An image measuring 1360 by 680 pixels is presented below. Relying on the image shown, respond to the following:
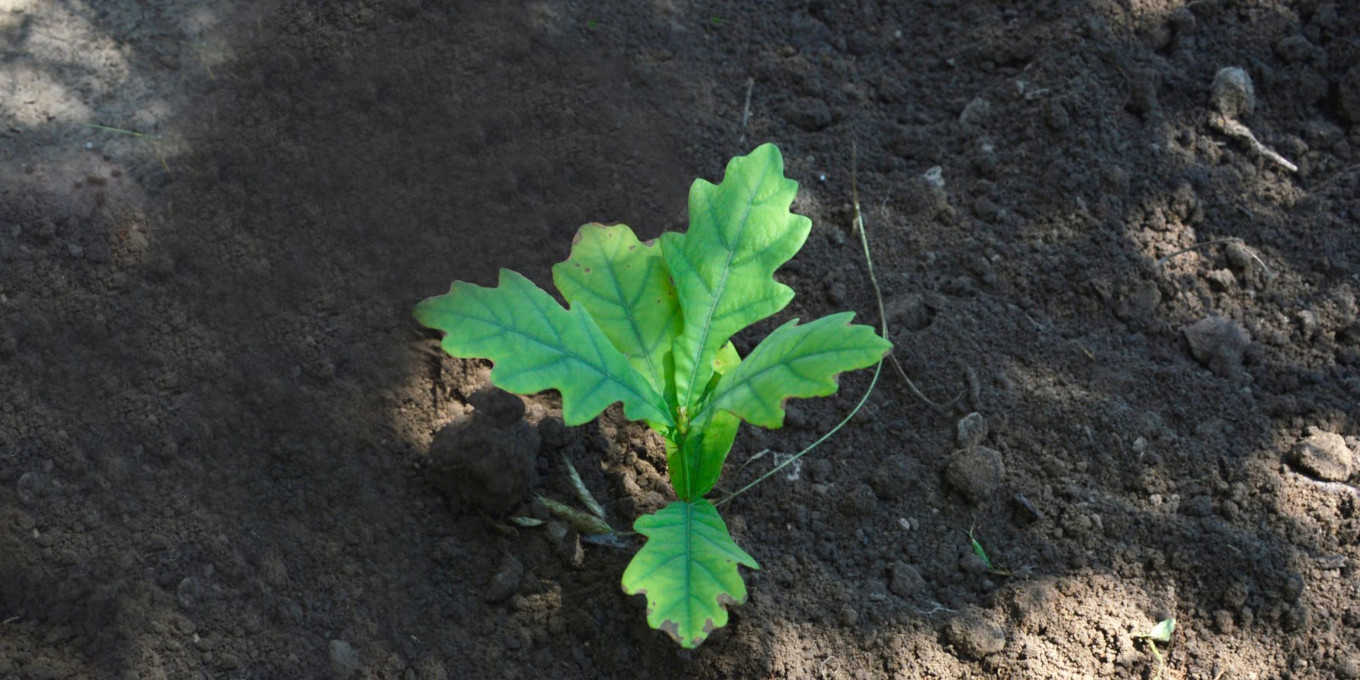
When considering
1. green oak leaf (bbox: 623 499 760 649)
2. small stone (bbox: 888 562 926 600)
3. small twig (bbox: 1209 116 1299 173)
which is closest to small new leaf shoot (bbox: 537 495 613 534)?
green oak leaf (bbox: 623 499 760 649)

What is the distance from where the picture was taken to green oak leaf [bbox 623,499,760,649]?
5.34ft

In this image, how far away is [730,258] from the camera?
6.57 ft

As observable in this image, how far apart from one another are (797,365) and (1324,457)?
51.6 inches

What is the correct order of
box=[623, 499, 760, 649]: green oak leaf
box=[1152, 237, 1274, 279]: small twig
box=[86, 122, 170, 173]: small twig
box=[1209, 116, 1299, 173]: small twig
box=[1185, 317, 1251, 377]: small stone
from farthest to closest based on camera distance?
box=[1209, 116, 1299, 173]: small twig
box=[1152, 237, 1274, 279]: small twig
box=[1185, 317, 1251, 377]: small stone
box=[86, 122, 170, 173]: small twig
box=[623, 499, 760, 649]: green oak leaf

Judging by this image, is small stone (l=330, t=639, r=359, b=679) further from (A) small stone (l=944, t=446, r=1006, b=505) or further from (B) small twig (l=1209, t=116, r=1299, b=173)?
(B) small twig (l=1209, t=116, r=1299, b=173)

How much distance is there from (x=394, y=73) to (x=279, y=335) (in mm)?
802

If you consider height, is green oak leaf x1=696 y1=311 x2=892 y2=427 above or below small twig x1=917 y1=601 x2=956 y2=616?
above

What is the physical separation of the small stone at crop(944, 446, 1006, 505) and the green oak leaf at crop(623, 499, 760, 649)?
0.63 meters

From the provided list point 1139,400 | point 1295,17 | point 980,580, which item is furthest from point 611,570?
point 1295,17

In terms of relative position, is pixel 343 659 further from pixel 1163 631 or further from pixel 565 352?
pixel 1163 631

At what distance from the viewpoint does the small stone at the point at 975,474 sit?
221 cm

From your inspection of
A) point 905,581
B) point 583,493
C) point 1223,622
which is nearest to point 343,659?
point 583,493

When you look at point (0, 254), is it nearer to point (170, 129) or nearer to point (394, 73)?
point (170, 129)

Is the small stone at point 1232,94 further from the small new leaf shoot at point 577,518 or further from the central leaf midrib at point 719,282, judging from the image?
the small new leaf shoot at point 577,518
